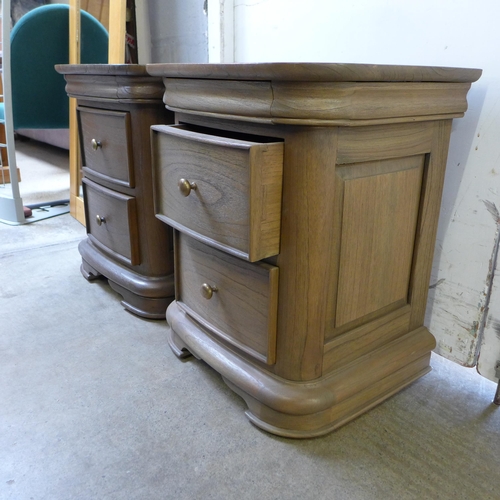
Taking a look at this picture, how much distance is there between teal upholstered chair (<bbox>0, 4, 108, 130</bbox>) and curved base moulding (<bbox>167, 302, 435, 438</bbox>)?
1.56m

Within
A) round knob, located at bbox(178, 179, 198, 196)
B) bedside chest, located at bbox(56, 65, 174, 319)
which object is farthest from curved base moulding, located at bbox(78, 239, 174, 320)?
round knob, located at bbox(178, 179, 198, 196)

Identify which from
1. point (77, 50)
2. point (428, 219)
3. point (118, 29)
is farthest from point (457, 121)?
point (77, 50)

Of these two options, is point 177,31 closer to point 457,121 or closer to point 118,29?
point 118,29

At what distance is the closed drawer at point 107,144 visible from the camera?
116 cm

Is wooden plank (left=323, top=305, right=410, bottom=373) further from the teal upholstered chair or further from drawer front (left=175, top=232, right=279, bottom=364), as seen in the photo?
the teal upholstered chair

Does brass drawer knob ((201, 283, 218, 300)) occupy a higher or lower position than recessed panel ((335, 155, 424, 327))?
lower

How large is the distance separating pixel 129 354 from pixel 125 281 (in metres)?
0.25

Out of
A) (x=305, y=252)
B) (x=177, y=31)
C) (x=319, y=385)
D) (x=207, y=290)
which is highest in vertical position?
(x=177, y=31)

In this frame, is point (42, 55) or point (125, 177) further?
point (42, 55)

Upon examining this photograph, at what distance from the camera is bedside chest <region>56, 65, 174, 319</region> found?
1123 mm

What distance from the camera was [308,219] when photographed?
730 mm

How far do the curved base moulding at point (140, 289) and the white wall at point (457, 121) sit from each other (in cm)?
66

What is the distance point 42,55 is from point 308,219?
1819 mm

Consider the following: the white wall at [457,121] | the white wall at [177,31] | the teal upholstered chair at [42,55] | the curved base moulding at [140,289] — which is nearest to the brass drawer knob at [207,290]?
the curved base moulding at [140,289]
